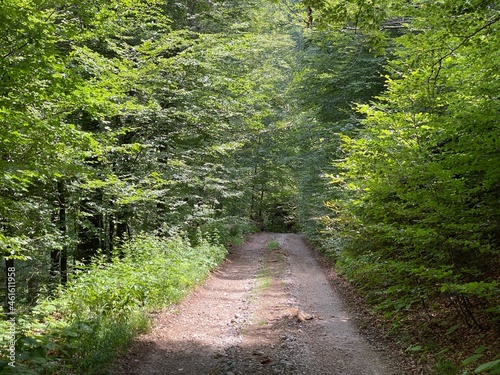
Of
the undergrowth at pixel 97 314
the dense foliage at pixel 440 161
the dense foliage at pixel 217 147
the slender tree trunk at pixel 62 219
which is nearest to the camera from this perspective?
the dense foliage at pixel 440 161

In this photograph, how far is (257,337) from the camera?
7520 mm

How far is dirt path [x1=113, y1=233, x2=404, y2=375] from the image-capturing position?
19.9 ft

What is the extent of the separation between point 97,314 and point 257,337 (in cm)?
303

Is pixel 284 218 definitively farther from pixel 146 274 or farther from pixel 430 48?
pixel 430 48

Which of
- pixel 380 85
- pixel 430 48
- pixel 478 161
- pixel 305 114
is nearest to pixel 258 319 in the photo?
pixel 478 161

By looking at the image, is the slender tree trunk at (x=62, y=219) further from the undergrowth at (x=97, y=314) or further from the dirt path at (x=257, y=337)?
the dirt path at (x=257, y=337)

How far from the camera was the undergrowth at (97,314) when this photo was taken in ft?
17.0

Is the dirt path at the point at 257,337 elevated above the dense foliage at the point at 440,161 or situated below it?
below

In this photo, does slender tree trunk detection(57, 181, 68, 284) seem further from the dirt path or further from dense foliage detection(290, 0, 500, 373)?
dense foliage detection(290, 0, 500, 373)

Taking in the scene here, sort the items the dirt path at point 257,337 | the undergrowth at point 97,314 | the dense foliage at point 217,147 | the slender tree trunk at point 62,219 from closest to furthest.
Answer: the undergrowth at point 97,314, the dense foliage at point 217,147, the dirt path at point 257,337, the slender tree trunk at point 62,219

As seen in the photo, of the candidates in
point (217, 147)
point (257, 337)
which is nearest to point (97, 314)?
point (257, 337)

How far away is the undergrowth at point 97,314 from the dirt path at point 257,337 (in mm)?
396

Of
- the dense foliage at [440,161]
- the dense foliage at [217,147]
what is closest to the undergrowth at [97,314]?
the dense foliage at [217,147]

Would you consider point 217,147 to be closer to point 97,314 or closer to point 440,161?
point 97,314
